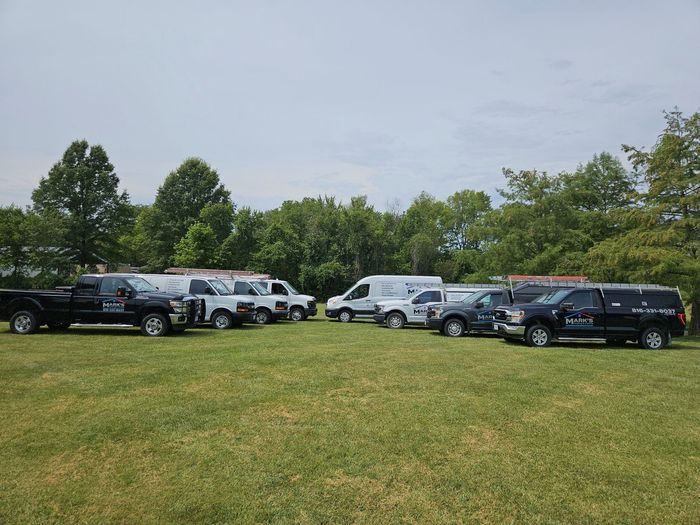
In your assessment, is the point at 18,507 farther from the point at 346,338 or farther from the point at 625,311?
the point at 625,311

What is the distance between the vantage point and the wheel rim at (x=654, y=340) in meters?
14.4

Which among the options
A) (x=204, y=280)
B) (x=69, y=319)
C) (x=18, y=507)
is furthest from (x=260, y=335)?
(x=18, y=507)

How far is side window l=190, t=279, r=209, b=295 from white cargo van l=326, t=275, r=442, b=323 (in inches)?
252

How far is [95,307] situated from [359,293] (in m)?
11.7

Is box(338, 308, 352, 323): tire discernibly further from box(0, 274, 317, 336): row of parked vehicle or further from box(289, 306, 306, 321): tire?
box(0, 274, 317, 336): row of parked vehicle

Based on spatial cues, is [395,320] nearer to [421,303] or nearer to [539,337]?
[421,303]

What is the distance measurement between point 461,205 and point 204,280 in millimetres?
49452

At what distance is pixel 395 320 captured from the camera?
65.9 ft

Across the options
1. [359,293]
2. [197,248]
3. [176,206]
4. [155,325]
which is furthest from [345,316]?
[176,206]

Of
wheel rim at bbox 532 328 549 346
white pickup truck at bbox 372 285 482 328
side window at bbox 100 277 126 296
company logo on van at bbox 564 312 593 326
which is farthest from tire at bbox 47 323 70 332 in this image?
company logo on van at bbox 564 312 593 326

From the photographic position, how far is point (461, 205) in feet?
207

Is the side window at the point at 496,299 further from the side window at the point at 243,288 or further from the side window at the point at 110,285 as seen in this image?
the side window at the point at 110,285

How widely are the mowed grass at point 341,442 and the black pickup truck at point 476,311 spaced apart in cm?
694

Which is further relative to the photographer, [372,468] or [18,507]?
[372,468]
